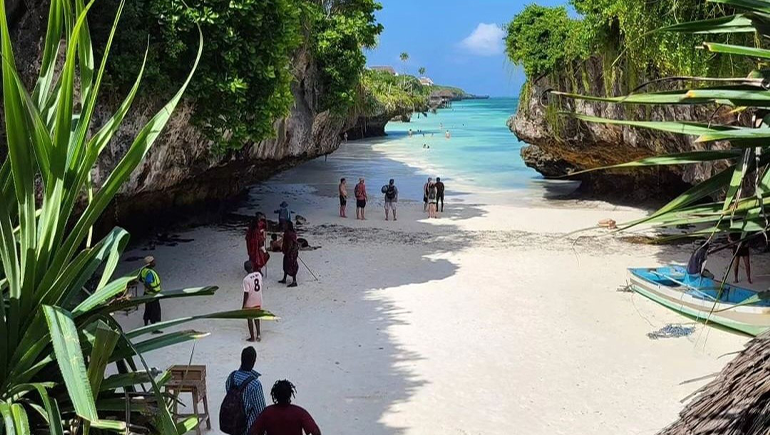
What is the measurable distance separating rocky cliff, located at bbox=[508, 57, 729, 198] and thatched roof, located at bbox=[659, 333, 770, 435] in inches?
486

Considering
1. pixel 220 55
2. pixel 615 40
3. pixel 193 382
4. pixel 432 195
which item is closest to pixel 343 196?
pixel 432 195

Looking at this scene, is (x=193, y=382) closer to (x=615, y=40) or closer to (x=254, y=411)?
(x=254, y=411)

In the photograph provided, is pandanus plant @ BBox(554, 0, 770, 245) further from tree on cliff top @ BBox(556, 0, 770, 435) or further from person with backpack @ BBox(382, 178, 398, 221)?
person with backpack @ BBox(382, 178, 398, 221)

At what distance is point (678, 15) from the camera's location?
11.8 meters

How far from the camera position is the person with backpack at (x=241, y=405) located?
573cm

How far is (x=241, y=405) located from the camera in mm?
5754

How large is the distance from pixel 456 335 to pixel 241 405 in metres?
5.51

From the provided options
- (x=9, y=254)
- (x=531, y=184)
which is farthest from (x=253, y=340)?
(x=531, y=184)

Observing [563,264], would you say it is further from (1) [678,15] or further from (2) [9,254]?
(2) [9,254]

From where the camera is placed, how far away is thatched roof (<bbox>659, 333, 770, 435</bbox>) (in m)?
2.69

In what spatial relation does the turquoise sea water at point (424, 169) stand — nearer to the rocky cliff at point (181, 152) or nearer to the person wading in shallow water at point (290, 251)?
the rocky cliff at point (181, 152)

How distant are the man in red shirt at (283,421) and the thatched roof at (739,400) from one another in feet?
9.23

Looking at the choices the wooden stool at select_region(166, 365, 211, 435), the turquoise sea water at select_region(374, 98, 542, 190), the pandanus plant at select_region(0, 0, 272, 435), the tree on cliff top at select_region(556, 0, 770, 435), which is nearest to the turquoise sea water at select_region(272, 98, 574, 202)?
the turquoise sea water at select_region(374, 98, 542, 190)

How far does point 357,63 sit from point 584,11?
22.5 ft
